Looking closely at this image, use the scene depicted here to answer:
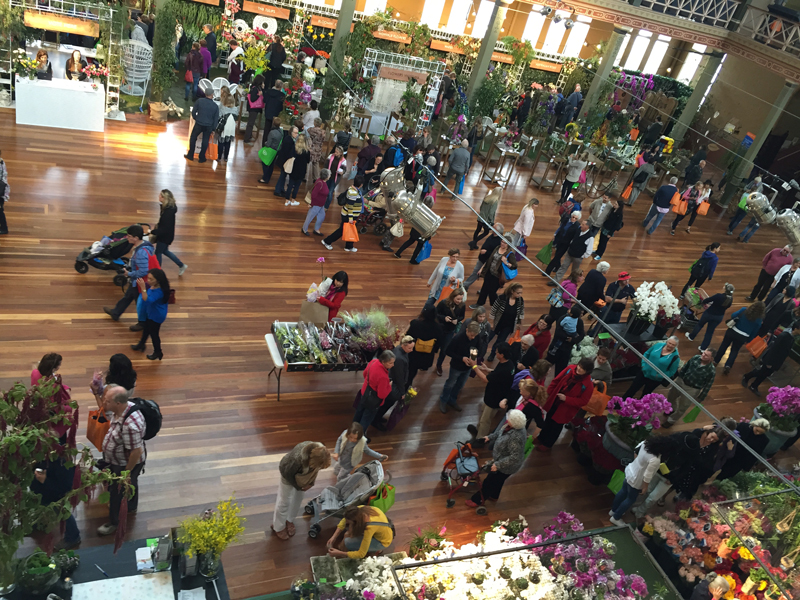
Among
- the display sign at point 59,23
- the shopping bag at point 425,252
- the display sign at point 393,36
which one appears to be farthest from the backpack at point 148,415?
the display sign at point 393,36

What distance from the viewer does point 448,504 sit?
19.7 ft

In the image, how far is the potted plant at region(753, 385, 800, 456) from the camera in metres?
7.74

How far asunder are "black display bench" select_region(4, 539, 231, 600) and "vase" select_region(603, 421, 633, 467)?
164 inches

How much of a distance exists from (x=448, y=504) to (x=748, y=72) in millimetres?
20393

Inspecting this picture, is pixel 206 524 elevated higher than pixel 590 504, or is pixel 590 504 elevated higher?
pixel 206 524

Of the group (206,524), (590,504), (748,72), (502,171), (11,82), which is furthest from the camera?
(748,72)

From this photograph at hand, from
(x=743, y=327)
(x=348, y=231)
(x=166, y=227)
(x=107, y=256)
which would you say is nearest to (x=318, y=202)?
(x=348, y=231)

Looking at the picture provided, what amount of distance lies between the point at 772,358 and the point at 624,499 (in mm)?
4520

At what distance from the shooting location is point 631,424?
263 inches

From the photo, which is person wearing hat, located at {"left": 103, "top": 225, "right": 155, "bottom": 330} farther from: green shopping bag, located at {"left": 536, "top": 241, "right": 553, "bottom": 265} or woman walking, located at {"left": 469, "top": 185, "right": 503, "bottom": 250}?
green shopping bag, located at {"left": 536, "top": 241, "right": 553, "bottom": 265}

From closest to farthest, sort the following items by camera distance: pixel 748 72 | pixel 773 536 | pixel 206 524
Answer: pixel 206 524 < pixel 773 536 < pixel 748 72

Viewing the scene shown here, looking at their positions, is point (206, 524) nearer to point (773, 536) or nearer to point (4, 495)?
point (4, 495)

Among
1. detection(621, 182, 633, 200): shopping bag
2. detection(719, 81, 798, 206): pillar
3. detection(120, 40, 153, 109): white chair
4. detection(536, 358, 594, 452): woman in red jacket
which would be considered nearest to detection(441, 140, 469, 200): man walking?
detection(621, 182, 633, 200): shopping bag

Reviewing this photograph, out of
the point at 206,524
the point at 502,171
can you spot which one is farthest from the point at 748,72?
the point at 206,524
